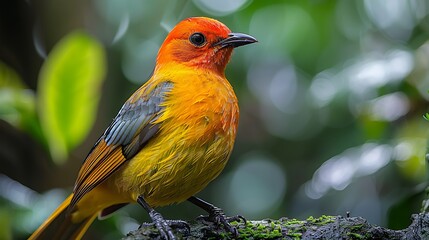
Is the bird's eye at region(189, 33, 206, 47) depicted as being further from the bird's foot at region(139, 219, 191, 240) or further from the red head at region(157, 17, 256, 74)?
the bird's foot at region(139, 219, 191, 240)

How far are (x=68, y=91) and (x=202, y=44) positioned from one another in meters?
0.85

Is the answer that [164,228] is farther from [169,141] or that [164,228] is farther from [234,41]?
[234,41]

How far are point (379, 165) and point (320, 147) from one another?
143cm

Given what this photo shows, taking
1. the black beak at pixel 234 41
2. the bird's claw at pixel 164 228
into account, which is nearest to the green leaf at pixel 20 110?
the black beak at pixel 234 41

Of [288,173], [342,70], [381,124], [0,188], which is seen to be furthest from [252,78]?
[0,188]

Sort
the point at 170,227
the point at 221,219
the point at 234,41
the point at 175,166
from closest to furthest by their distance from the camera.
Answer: the point at 170,227, the point at 221,219, the point at 175,166, the point at 234,41

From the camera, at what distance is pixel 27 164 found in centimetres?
579

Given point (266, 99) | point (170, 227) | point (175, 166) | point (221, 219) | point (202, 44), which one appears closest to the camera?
point (170, 227)

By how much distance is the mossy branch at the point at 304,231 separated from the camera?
293cm

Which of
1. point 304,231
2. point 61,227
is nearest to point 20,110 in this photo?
point 61,227

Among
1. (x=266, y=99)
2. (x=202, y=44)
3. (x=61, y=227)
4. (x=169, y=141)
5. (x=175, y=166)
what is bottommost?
(x=61, y=227)

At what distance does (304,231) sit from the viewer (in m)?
3.03

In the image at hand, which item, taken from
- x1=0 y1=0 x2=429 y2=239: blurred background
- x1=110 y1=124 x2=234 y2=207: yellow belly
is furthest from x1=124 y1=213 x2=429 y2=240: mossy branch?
x1=0 y1=0 x2=429 y2=239: blurred background

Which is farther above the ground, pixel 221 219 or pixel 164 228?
pixel 221 219
